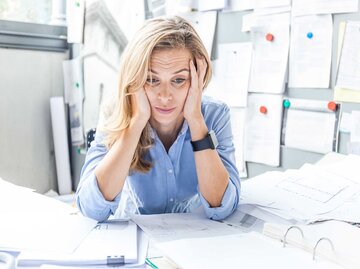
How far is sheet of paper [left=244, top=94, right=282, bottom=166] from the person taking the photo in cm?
139

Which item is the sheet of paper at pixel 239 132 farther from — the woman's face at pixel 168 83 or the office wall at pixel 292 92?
the woman's face at pixel 168 83

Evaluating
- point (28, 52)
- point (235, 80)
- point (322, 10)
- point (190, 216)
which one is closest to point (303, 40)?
point (322, 10)

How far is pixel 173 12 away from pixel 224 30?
256mm

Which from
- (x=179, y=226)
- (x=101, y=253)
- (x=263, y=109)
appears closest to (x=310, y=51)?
(x=263, y=109)

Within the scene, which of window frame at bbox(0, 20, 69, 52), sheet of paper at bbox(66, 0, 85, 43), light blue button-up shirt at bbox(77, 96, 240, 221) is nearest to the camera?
light blue button-up shirt at bbox(77, 96, 240, 221)

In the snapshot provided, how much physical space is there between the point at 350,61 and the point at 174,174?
1.88 ft

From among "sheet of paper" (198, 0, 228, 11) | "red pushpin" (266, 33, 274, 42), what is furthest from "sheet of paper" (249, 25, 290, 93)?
"sheet of paper" (198, 0, 228, 11)

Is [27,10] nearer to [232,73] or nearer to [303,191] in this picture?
[232,73]

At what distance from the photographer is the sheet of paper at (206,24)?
1549mm

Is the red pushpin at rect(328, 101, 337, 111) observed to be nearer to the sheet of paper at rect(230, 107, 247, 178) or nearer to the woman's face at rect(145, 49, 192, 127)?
the sheet of paper at rect(230, 107, 247, 178)

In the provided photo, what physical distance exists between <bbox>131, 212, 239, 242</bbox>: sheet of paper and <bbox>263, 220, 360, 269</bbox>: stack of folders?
109mm

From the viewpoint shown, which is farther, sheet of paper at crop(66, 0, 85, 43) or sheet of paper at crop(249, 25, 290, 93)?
sheet of paper at crop(66, 0, 85, 43)

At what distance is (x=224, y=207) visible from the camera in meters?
0.96

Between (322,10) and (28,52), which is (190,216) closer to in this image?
(322,10)
